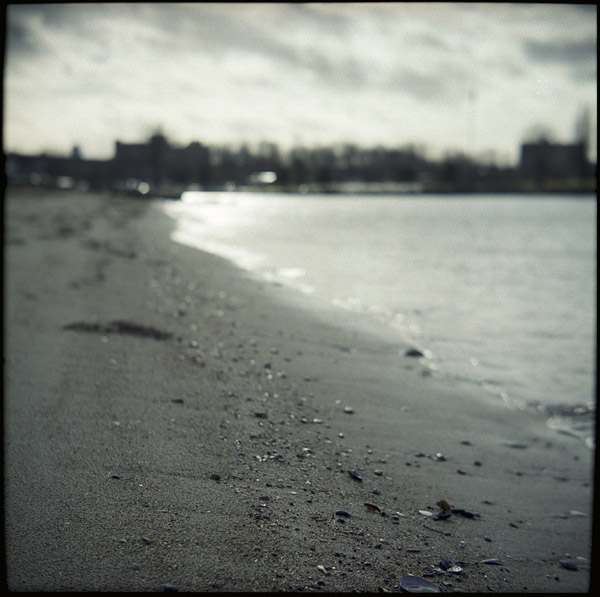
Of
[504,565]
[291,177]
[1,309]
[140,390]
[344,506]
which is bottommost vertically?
[504,565]

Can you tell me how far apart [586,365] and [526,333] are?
1761 mm

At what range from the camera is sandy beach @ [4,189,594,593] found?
226 cm

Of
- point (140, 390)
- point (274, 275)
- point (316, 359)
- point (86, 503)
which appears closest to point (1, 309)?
point (86, 503)

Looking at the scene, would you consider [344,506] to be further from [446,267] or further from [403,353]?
[446,267]

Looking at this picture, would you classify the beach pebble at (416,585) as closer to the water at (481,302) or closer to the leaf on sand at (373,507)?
the leaf on sand at (373,507)

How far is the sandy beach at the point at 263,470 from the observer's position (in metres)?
2.26

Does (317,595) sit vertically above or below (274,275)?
below

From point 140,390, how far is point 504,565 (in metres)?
2.78

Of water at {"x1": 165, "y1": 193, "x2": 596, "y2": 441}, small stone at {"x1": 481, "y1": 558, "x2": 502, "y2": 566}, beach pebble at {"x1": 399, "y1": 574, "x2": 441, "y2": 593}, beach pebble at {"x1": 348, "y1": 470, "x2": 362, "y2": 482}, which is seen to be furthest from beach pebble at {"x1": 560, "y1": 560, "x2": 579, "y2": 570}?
water at {"x1": 165, "y1": 193, "x2": 596, "y2": 441}

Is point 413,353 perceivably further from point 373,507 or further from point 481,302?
point 481,302

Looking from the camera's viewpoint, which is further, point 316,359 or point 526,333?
point 526,333

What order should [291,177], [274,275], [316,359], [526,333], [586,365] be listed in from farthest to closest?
[291,177], [274,275], [526,333], [586,365], [316,359]

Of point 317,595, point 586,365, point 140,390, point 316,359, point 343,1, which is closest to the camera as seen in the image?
point 343,1

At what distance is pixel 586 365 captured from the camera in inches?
292
